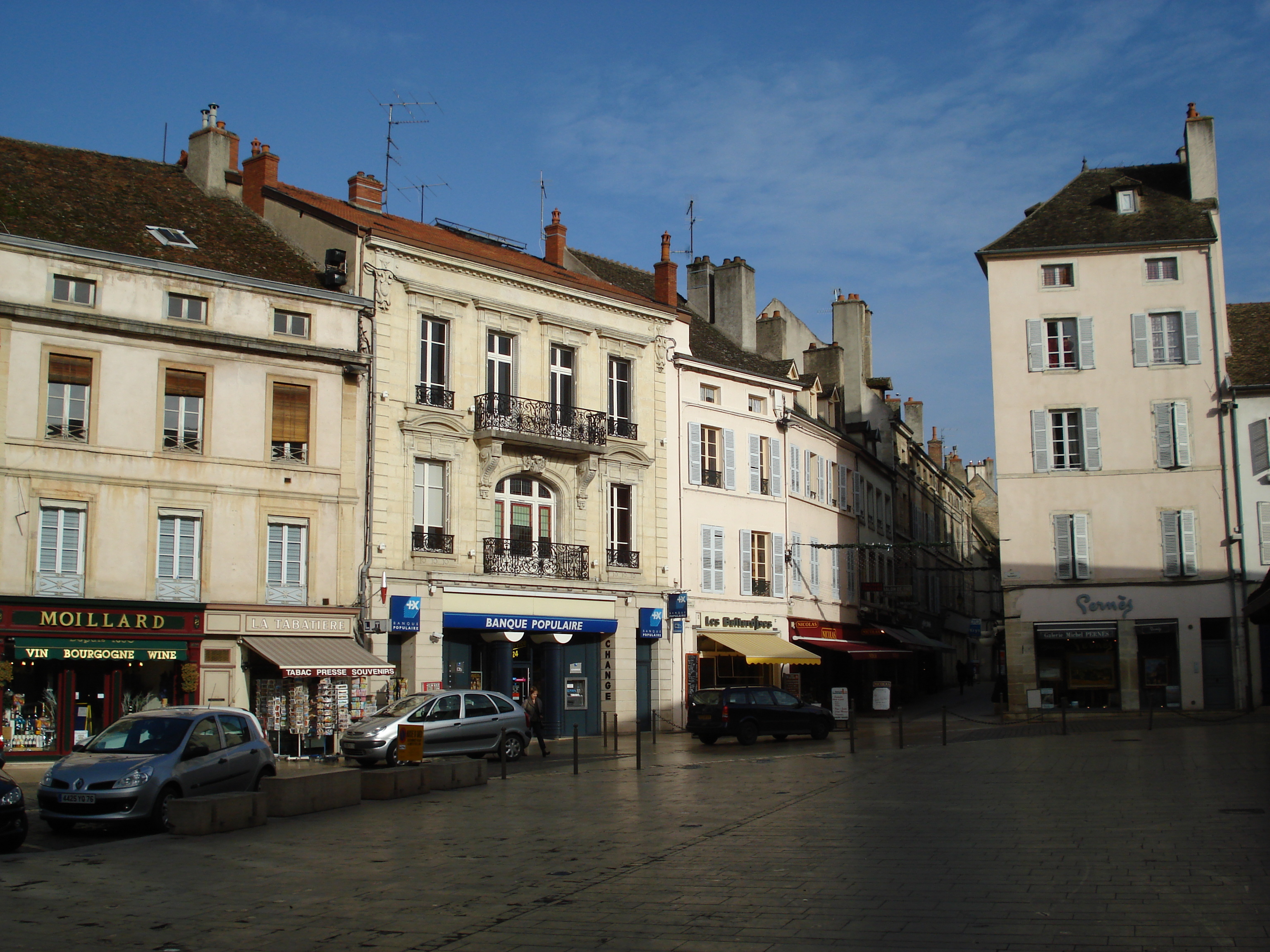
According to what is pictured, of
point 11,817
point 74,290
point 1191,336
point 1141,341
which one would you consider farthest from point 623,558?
point 11,817

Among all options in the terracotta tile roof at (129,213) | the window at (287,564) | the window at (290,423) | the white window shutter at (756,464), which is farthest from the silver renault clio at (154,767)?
the white window shutter at (756,464)

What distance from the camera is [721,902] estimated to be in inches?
390

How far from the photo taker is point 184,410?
27.0m

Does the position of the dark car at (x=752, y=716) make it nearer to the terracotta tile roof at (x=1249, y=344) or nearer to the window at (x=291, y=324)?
the window at (x=291, y=324)

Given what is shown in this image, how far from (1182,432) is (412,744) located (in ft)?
83.3

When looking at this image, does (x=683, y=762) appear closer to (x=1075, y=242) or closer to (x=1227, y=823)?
(x=1227, y=823)

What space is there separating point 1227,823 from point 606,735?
20605 millimetres

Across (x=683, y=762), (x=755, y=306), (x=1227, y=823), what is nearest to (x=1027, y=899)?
(x=1227, y=823)

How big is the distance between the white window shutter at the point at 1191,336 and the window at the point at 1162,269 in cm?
112

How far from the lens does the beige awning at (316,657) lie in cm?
2630

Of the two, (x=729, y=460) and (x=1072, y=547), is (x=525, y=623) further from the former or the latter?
(x=1072, y=547)

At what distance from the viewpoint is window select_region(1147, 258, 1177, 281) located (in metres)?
36.8

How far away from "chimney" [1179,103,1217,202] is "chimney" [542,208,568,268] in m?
18.5

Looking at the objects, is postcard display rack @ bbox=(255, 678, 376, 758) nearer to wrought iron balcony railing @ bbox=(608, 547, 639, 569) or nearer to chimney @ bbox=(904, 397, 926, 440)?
wrought iron balcony railing @ bbox=(608, 547, 639, 569)
